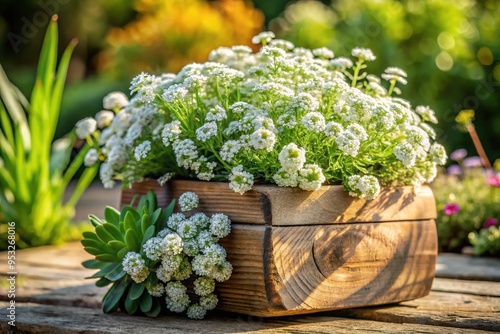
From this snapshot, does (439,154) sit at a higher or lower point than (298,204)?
higher

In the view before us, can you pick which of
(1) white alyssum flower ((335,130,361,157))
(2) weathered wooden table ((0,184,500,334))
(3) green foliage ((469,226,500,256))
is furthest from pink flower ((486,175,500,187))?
(1) white alyssum flower ((335,130,361,157))

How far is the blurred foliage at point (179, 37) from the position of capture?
9984 millimetres

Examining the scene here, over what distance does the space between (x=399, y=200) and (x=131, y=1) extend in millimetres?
15926

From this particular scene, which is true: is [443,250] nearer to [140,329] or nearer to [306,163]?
[306,163]

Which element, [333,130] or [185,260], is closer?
[333,130]

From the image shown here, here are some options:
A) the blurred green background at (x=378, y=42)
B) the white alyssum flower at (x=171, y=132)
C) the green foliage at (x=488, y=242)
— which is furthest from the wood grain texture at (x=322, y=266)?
the blurred green background at (x=378, y=42)

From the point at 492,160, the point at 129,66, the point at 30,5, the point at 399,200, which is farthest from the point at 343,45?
the point at 30,5

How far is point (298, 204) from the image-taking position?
1975 mm

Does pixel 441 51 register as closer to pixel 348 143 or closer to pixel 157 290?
pixel 348 143

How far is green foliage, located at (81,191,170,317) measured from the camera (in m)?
2.08

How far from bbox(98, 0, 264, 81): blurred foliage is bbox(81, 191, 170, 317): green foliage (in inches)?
306

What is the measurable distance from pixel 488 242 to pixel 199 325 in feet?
6.11

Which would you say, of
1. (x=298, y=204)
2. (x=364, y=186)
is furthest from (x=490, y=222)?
(x=298, y=204)

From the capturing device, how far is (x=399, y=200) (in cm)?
221
